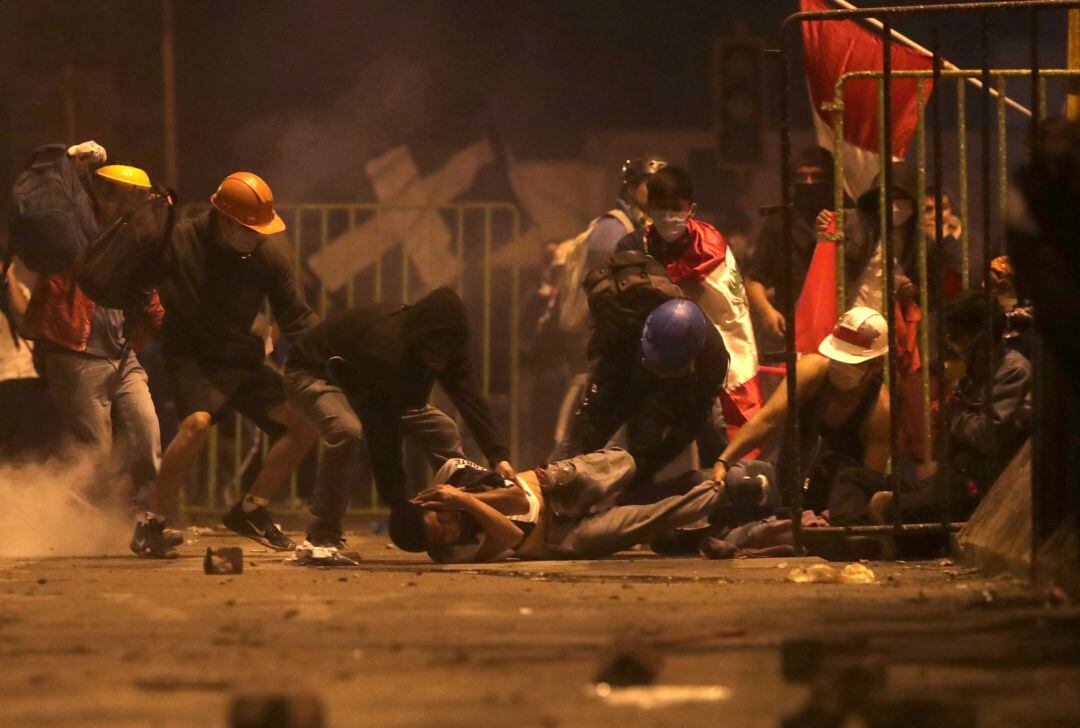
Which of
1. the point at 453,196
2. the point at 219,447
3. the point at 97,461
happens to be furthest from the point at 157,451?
the point at 453,196

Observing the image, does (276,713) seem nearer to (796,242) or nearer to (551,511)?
(551,511)

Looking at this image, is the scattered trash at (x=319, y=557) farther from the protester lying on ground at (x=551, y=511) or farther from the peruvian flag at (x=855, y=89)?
the peruvian flag at (x=855, y=89)

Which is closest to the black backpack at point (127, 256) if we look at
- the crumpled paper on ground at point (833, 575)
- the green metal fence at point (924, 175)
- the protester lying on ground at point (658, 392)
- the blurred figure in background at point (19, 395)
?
the blurred figure in background at point (19, 395)

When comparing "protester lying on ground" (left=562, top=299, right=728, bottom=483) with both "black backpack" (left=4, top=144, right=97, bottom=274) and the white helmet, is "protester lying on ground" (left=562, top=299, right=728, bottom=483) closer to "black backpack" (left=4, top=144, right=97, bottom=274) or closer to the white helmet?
the white helmet

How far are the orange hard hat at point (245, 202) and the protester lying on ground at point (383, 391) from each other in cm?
58

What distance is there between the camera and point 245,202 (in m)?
9.17

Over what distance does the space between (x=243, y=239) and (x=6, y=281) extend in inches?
71.4

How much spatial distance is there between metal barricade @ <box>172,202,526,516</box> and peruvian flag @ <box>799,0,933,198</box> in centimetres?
279

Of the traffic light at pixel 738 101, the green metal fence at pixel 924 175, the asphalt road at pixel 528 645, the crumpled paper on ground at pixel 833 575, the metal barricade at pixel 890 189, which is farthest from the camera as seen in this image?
the traffic light at pixel 738 101

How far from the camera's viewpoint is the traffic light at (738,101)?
15.9m

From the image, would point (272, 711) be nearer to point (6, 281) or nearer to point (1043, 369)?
point (1043, 369)

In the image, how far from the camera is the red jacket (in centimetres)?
970

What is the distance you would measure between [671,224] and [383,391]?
1.66 m

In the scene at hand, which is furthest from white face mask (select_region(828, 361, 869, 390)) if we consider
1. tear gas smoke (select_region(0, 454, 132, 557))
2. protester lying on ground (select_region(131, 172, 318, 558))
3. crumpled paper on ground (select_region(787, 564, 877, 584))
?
tear gas smoke (select_region(0, 454, 132, 557))
